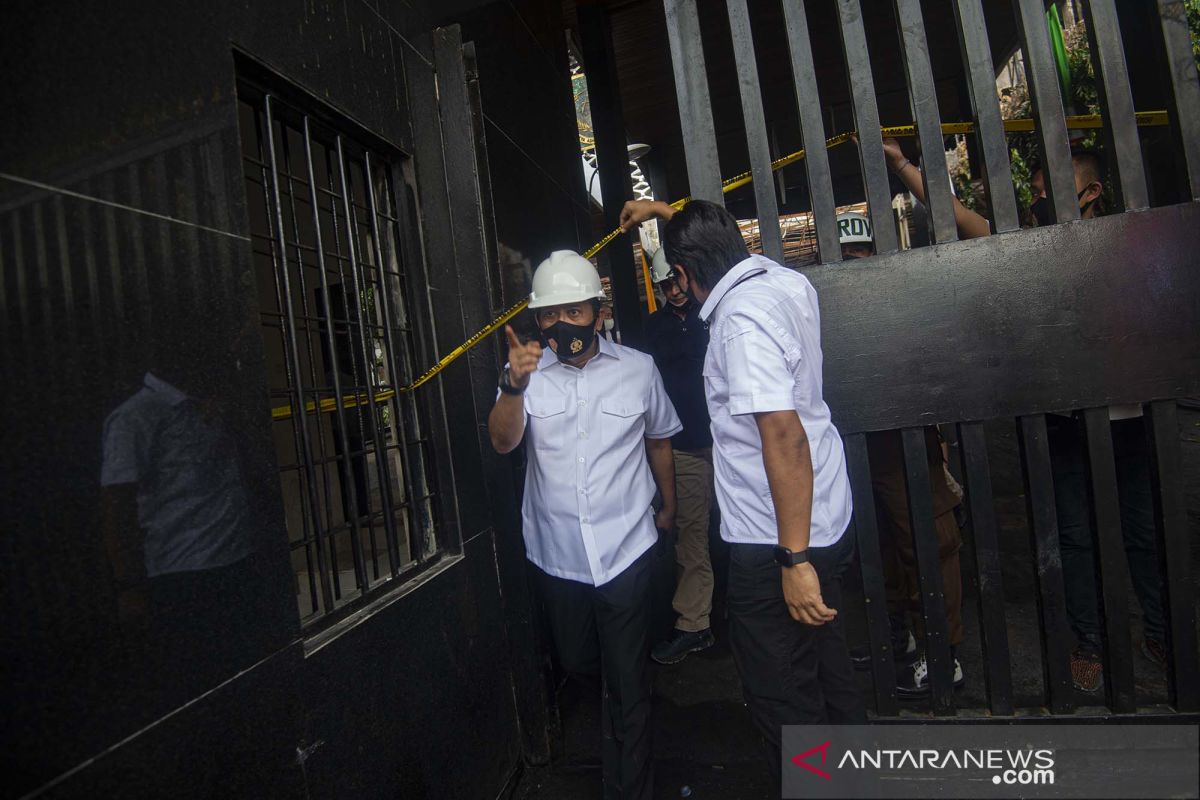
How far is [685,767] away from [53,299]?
279 cm

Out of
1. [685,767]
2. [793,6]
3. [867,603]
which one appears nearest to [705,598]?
[685,767]

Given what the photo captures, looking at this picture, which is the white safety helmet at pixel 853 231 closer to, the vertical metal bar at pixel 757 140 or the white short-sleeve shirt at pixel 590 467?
the vertical metal bar at pixel 757 140

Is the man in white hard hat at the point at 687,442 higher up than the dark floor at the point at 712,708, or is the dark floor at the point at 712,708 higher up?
the man in white hard hat at the point at 687,442

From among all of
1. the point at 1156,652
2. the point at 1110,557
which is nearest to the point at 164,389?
the point at 1110,557

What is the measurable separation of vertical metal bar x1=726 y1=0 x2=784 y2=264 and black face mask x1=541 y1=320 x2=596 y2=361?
2.40 ft

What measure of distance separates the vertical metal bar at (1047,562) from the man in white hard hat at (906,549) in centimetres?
51

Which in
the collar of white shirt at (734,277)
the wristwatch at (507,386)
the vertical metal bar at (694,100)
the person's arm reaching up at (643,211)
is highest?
the vertical metal bar at (694,100)

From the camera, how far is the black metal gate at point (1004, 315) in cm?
267

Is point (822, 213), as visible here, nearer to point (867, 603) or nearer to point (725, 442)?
point (725, 442)

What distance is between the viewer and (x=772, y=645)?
2307 mm

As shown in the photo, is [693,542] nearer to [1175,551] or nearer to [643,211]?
[643,211]

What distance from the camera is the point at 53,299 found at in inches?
54.9

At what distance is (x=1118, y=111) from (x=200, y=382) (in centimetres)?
306

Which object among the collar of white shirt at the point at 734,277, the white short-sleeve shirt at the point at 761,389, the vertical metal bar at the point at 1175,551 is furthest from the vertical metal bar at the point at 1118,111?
the collar of white shirt at the point at 734,277
